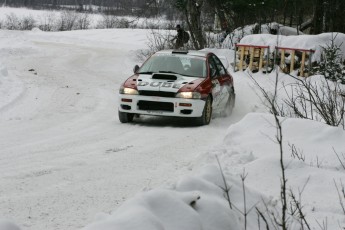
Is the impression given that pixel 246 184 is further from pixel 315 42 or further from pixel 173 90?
pixel 315 42

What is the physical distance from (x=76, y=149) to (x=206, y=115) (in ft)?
11.8

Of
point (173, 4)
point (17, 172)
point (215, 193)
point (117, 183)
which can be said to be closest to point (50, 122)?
point (17, 172)

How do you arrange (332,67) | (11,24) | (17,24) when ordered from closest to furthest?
(332,67) → (11,24) → (17,24)

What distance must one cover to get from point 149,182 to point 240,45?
14068 mm

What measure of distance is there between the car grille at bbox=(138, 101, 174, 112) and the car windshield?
0.94 metres

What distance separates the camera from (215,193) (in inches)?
176

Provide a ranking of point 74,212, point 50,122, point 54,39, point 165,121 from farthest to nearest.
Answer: point 54,39 → point 165,121 → point 50,122 → point 74,212

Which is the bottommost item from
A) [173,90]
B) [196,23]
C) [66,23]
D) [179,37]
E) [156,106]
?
[66,23]

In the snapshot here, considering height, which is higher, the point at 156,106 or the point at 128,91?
the point at 128,91

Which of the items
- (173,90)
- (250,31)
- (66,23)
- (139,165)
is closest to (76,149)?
(139,165)

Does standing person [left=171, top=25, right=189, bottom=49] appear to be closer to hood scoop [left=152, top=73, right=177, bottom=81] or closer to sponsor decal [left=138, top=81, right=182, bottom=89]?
hood scoop [left=152, top=73, right=177, bottom=81]

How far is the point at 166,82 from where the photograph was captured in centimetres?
1148

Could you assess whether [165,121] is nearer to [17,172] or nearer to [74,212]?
[17,172]

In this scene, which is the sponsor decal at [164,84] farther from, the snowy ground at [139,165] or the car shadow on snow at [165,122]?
the snowy ground at [139,165]
